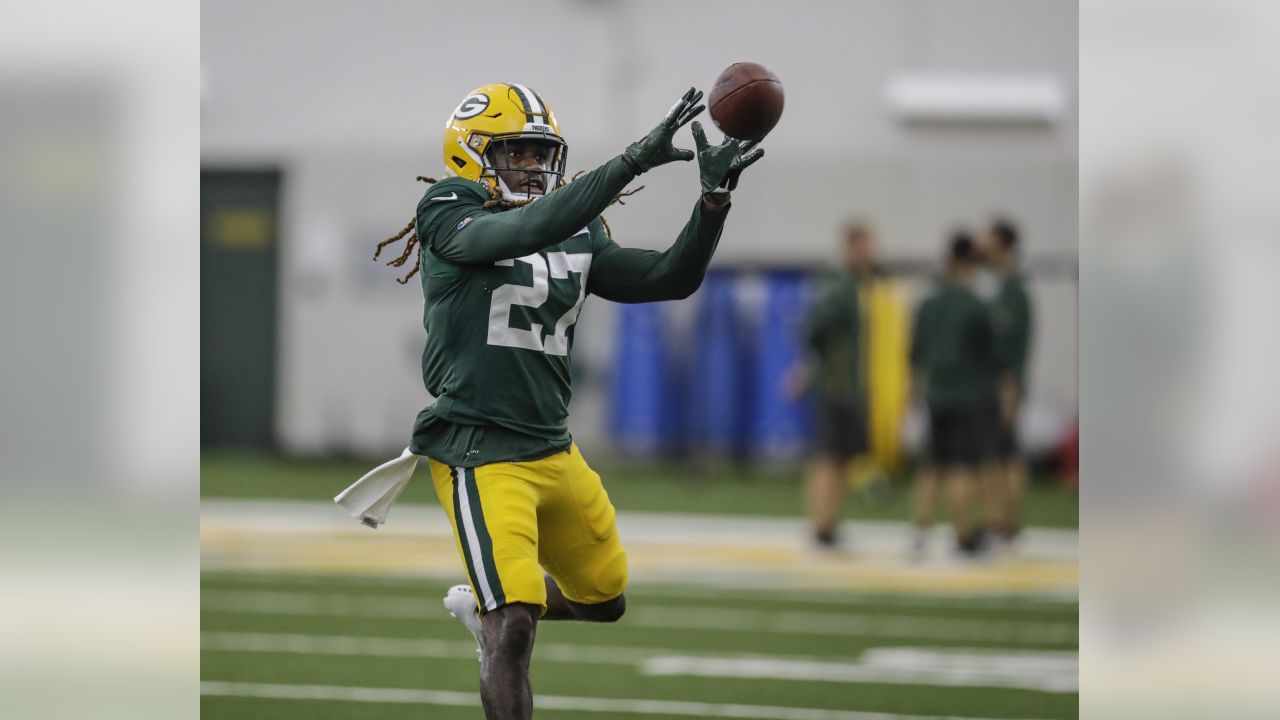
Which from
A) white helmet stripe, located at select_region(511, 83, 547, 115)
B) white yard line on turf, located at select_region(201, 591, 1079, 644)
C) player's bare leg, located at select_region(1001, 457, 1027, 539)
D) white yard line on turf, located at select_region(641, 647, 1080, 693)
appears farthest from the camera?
player's bare leg, located at select_region(1001, 457, 1027, 539)

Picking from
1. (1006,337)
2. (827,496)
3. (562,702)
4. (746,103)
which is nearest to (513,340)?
(746,103)

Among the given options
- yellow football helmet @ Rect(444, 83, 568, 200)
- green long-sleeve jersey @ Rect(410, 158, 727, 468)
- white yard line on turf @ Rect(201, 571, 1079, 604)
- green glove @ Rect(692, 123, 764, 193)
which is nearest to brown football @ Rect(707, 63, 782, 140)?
green glove @ Rect(692, 123, 764, 193)

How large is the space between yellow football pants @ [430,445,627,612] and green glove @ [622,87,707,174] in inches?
39.3

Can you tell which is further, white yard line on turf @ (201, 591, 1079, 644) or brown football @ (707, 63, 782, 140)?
white yard line on turf @ (201, 591, 1079, 644)

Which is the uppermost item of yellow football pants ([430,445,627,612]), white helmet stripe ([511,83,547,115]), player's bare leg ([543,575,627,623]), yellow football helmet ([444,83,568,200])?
white helmet stripe ([511,83,547,115])

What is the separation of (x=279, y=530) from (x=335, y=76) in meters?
8.22

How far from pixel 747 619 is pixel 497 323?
4.33m

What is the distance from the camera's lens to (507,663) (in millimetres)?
4387

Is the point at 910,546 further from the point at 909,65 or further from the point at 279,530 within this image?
the point at 909,65

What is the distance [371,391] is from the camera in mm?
18938

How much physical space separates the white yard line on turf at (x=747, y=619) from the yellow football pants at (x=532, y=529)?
338 centimetres

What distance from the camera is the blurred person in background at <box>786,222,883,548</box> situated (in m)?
11.1

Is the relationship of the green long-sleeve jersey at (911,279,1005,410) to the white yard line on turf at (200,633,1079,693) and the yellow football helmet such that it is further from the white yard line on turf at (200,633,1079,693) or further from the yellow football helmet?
the yellow football helmet
